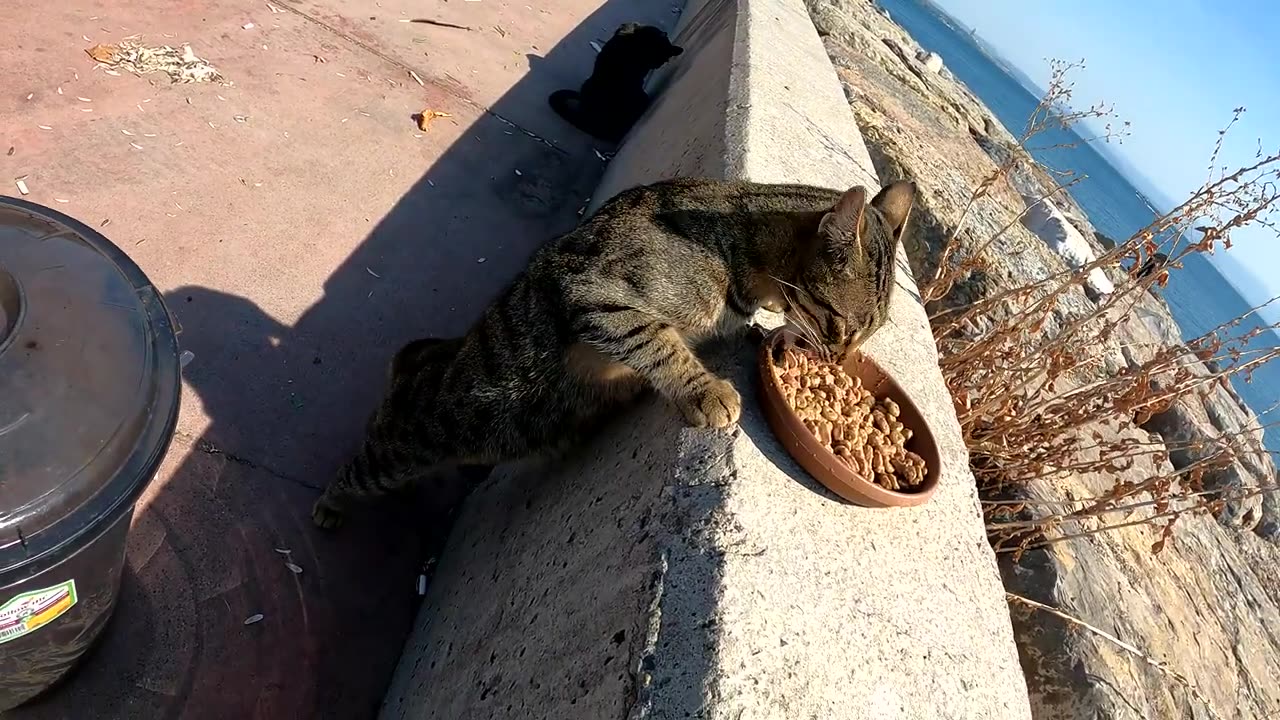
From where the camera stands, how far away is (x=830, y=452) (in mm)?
2031

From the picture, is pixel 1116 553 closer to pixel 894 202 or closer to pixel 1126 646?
pixel 1126 646

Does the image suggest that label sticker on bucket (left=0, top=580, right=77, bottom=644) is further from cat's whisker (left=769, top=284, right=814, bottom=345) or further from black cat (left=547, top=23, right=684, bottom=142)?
black cat (left=547, top=23, right=684, bottom=142)

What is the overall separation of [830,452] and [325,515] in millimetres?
1887

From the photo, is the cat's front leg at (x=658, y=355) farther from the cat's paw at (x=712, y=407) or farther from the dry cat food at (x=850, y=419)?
the dry cat food at (x=850, y=419)

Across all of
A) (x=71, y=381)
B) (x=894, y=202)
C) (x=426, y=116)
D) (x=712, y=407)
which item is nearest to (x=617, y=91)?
(x=426, y=116)

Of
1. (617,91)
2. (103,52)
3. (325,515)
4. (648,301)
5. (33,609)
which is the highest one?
(648,301)

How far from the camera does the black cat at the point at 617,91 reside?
583 centimetres

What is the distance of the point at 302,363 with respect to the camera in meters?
3.36

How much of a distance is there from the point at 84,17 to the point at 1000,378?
5029 mm

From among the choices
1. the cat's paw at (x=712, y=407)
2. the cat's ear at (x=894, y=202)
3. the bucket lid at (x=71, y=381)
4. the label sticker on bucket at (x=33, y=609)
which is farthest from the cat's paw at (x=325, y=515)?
the cat's ear at (x=894, y=202)

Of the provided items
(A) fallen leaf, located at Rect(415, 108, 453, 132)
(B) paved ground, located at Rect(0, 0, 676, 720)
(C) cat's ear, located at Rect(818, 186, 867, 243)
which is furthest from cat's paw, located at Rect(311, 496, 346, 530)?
(A) fallen leaf, located at Rect(415, 108, 453, 132)

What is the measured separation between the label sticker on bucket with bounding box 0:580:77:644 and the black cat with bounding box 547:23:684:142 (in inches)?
187

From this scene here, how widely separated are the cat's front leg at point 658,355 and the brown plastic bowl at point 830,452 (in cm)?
12

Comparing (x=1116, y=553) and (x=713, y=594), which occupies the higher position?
(x=713, y=594)
